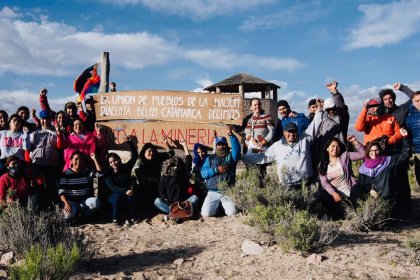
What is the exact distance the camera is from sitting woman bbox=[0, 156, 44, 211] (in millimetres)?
5477

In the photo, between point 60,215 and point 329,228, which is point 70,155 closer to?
point 60,215

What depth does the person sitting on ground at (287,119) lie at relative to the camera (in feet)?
20.9

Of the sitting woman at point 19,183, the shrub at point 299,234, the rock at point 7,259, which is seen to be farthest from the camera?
the sitting woman at point 19,183

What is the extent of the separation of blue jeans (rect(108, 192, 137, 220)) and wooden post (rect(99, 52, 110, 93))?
3.24 meters

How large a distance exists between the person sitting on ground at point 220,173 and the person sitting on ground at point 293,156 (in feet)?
2.38

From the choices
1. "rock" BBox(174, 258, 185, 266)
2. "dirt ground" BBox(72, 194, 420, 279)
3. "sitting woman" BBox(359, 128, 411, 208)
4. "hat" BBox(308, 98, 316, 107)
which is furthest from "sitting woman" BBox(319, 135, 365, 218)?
"rock" BBox(174, 258, 185, 266)

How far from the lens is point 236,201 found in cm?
554

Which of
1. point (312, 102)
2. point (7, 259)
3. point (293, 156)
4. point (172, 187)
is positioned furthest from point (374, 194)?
point (7, 259)

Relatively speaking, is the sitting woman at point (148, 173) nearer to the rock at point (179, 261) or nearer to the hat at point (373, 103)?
the rock at point (179, 261)

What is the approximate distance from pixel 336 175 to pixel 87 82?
6.26 m

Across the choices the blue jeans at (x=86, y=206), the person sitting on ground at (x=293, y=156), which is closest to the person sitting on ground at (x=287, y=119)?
the person sitting on ground at (x=293, y=156)

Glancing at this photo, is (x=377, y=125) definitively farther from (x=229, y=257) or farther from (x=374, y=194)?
(x=229, y=257)

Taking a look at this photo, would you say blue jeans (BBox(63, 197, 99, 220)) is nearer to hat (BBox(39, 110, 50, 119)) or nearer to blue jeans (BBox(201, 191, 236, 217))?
hat (BBox(39, 110, 50, 119))

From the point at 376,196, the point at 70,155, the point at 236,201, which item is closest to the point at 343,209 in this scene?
the point at 376,196
